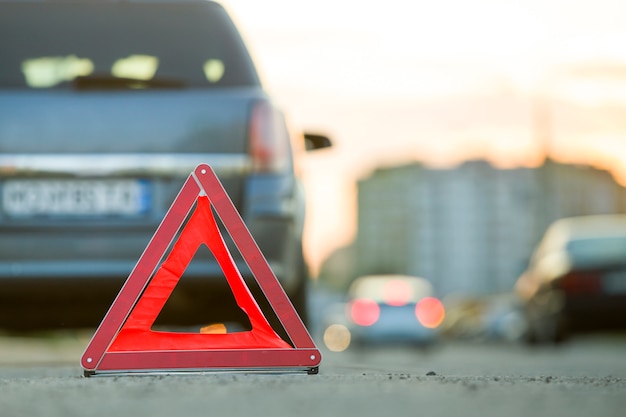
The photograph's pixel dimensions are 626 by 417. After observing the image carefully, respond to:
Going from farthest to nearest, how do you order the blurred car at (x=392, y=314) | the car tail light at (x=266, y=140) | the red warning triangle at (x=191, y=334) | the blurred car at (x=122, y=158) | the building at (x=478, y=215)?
the building at (x=478, y=215)
the blurred car at (x=392, y=314)
the car tail light at (x=266, y=140)
the blurred car at (x=122, y=158)
the red warning triangle at (x=191, y=334)

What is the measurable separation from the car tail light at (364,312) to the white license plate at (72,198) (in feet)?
65.8

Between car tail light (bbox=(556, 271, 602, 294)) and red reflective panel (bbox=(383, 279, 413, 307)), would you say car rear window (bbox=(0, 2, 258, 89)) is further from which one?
red reflective panel (bbox=(383, 279, 413, 307))

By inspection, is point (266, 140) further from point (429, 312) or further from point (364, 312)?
point (429, 312)

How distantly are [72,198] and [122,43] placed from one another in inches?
33.2

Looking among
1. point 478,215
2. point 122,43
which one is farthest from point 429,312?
point 478,215

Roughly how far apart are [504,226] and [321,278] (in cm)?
2545

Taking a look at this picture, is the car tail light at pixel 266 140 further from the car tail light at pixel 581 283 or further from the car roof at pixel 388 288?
the car roof at pixel 388 288

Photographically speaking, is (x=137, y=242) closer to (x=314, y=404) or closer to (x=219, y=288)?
(x=219, y=288)

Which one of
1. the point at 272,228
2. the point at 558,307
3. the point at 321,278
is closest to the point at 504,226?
the point at 321,278

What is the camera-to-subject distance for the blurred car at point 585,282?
1634 centimetres

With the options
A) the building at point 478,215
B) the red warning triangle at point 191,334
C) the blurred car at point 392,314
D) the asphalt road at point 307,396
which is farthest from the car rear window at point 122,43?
the building at point 478,215

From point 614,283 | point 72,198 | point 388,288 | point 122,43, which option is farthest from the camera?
point 388,288

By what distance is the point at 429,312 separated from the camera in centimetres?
2681

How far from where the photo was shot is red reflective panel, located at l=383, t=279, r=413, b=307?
26.5 meters
